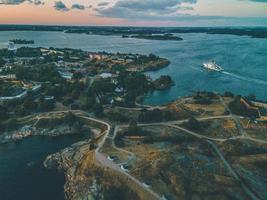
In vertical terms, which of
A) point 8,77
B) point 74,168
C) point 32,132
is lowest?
point 32,132

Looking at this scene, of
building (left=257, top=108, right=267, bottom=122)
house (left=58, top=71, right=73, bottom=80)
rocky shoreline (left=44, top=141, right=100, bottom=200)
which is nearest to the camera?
rocky shoreline (left=44, top=141, right=100, bottom=200)

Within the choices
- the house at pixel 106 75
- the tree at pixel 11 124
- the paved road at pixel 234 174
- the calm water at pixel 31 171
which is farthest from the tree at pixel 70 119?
the house at pixel 106 75

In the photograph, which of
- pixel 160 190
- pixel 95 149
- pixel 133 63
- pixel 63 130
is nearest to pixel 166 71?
pixel 133 63

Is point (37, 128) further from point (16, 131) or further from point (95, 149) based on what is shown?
point (95, 149)

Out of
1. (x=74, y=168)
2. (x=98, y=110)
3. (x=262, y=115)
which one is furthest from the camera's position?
(x=98, y=110)

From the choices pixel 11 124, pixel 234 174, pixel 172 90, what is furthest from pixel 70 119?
pixel 172 90

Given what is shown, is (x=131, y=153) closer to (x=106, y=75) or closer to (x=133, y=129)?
(x=133, y=129)

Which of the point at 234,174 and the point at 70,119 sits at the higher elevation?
the point at 234,174

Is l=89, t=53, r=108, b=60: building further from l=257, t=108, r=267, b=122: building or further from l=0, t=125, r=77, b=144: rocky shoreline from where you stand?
l=257, t=108, r=267, b=122: building

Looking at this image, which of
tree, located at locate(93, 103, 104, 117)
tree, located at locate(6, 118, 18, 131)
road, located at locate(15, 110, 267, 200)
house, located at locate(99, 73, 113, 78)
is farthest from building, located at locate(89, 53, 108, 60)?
tree, located at locate(6, 118, 18, 131)

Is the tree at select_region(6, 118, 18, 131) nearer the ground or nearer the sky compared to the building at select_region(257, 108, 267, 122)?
nearer the ground
